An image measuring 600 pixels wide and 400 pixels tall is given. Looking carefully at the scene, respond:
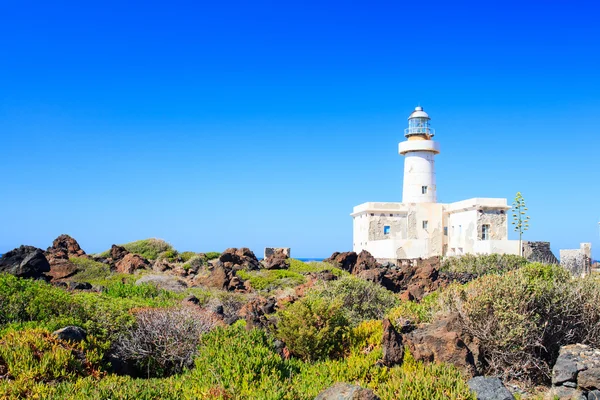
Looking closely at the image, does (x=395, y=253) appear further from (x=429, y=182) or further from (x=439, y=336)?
(x=439, y=336)

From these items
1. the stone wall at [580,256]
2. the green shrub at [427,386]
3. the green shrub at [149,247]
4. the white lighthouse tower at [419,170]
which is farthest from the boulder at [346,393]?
the white lighthouse tower at [419,170]

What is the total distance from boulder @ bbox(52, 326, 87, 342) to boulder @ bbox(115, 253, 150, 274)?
1491cm

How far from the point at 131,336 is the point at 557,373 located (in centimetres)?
622

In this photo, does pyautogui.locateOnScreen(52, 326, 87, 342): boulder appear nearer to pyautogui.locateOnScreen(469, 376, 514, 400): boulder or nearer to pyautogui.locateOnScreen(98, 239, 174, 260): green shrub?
pyautogui.locateOnScreen(469, 376, 514, 400): boulder

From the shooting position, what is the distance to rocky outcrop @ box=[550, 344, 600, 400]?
725 centimetres

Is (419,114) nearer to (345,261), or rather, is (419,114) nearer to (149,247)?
(345,261)

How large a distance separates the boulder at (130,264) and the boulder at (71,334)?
1491 cm

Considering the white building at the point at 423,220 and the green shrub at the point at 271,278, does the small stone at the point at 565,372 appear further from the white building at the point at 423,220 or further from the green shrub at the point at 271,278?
the white building at the point at 423,220

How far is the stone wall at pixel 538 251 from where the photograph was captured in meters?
30.5

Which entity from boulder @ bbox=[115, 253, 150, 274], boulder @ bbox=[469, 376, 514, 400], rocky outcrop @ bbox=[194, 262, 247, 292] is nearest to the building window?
rocky outcrop @ bbox=[194, 262, 247, 292]

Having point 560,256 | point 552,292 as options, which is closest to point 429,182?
point 560,256

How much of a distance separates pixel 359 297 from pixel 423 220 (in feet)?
81.2

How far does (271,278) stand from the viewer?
70.9 feet

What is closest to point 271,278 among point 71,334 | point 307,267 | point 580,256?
point 307,267
